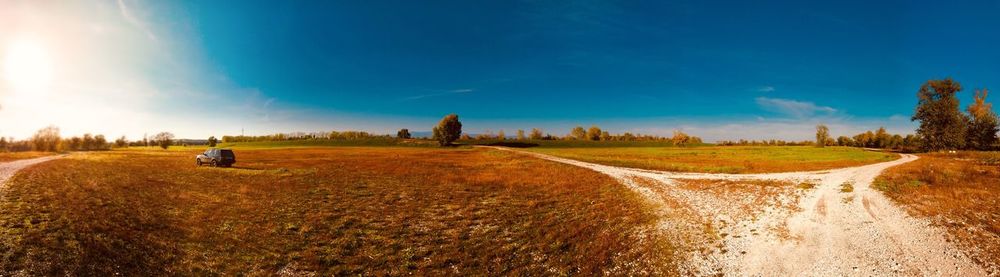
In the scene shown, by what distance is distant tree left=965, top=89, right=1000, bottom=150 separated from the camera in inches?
2840

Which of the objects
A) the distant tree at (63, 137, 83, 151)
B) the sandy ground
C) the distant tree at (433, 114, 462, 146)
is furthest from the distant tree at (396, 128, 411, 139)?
the sandy ground

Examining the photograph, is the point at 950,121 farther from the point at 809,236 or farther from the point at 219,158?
the point at 219,158

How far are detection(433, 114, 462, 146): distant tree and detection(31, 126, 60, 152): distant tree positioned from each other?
107m

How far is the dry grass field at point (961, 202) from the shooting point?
466 inches

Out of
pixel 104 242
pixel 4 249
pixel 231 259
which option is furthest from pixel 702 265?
pixel 4 249

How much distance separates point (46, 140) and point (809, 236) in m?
162

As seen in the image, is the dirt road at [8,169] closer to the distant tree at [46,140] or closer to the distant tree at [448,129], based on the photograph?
the distant tree at [46,140]

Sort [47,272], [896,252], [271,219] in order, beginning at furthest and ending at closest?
[271,219], [896,252], [47,272]

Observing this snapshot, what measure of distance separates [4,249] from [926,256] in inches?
1115

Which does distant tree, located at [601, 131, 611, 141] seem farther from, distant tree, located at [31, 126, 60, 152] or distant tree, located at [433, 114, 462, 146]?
distant tree, located at [31, 126, 60, 152]

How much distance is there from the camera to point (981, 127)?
72.5 metres

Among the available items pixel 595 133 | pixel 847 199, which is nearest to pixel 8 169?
pixel 847 199

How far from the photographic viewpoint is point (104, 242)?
482 inches

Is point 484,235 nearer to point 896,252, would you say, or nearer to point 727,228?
point 727,228
